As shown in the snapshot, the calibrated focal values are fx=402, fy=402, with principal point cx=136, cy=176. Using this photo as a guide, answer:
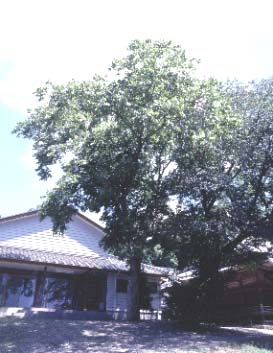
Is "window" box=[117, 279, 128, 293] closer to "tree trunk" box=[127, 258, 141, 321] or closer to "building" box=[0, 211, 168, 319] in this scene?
"building" box=[0, 211, 168, 319]

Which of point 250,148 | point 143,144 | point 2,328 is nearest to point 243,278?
point 250,148

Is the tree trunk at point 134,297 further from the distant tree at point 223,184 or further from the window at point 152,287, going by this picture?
the window at point 152,287

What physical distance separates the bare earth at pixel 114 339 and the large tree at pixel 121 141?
3775mm

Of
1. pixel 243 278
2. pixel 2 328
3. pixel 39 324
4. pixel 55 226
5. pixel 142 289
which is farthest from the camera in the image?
pixel 243 278

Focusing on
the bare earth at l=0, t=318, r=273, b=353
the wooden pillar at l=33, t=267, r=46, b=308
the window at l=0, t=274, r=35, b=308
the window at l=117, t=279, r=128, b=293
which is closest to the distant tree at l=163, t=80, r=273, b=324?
the bare earth at l=0, t=318, r=273, b=353

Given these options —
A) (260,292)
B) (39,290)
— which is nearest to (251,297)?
(260,292)

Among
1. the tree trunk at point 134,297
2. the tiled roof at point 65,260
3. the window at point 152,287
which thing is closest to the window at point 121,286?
the tiled roof at point 65,260

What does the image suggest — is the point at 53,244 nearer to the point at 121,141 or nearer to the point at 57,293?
the point at 57,293

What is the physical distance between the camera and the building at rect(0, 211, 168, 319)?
2562cm

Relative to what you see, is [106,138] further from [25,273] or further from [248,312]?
[248,312]

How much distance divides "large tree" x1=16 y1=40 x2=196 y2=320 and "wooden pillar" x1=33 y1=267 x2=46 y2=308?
6264mm

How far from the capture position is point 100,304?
27.5 m

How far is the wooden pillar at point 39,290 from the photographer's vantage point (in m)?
25.0

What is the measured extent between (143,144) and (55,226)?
20.9ft
